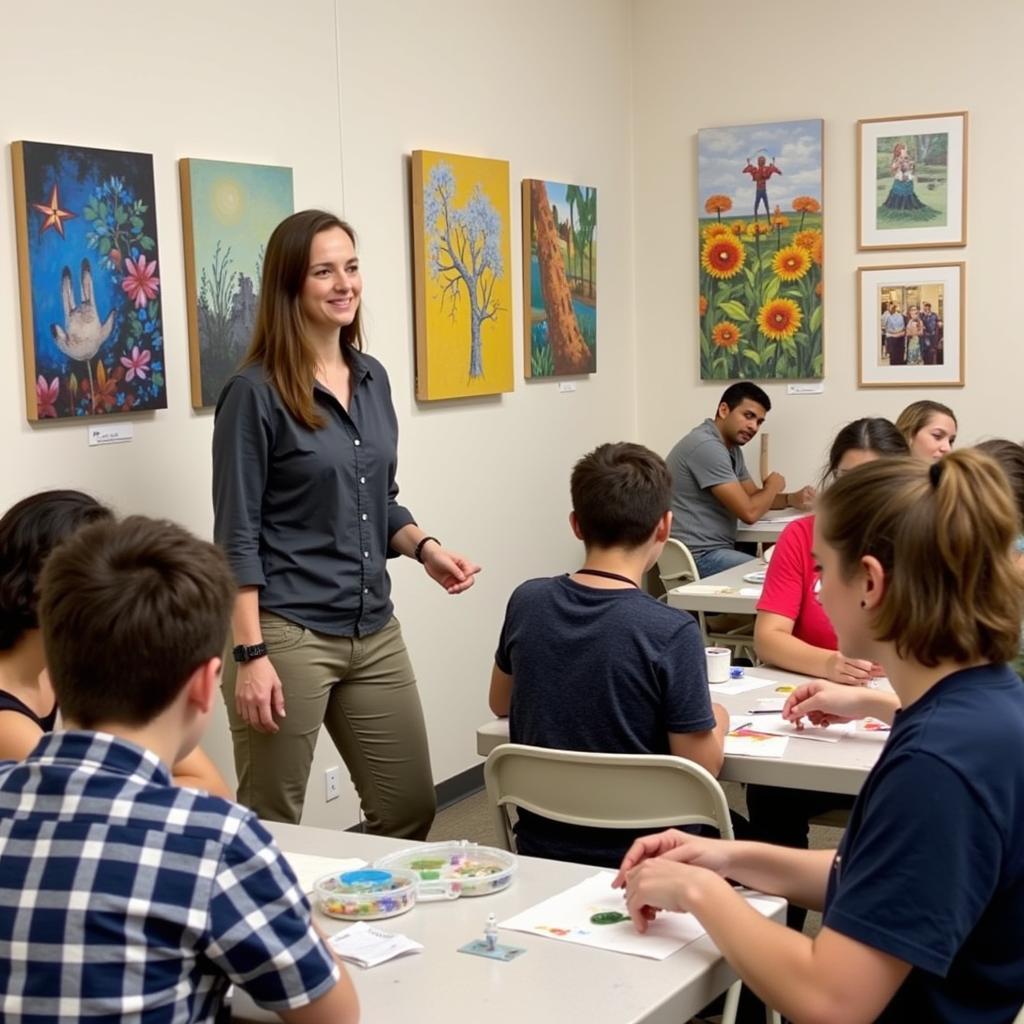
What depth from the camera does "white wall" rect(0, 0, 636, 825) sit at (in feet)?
11.1

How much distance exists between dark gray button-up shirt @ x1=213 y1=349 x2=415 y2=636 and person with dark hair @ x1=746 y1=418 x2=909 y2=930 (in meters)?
0.94

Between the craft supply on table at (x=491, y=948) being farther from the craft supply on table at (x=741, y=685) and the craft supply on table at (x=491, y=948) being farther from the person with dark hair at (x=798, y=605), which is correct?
the person with dark hair at (x=798, y=605)

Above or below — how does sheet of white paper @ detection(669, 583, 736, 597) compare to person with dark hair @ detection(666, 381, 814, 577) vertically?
below

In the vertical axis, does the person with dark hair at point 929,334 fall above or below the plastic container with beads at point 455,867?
above

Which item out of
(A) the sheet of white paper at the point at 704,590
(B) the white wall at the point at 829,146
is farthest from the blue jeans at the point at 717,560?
(A) the sheet of white paper at the point at 704,590

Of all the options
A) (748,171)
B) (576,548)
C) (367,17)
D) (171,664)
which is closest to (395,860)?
(171,664)

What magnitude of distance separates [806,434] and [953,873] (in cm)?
509

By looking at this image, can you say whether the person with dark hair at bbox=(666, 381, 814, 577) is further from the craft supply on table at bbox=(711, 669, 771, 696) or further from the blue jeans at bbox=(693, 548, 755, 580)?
the craft supply on table at bbox=(711, 669, 771, 696)

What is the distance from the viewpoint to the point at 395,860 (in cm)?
203

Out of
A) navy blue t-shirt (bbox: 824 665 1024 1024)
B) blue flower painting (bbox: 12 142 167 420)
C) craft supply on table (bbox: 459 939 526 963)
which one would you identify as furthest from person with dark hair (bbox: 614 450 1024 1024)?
blue flower painting (bbox: 12 142 167 420)

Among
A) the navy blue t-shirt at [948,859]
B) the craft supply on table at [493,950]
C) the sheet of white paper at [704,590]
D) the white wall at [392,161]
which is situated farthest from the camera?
the sheet of white paper at [704,590]

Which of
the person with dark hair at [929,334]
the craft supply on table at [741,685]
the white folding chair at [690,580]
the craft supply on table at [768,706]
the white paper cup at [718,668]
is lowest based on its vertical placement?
the white folding chair at [690,580]

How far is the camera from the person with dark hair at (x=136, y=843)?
4.33ft

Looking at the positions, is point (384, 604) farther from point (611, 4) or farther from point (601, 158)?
point (611, 4)
